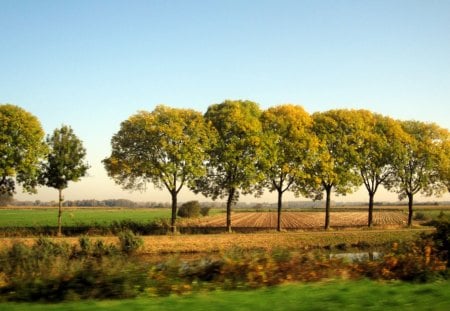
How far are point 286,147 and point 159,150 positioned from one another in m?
15.8

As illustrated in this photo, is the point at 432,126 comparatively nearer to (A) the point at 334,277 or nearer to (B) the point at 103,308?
(A) the point at 334,277

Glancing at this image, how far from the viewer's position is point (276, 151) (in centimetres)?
5275

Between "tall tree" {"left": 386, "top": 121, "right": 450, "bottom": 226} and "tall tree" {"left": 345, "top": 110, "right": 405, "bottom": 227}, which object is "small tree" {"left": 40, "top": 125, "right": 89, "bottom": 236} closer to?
"tall tree" {"left": 345, "top": 110, "right": 405, "bottom": 227}

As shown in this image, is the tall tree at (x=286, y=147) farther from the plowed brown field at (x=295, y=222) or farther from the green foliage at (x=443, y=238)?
the green foliage at (x=443, y=238)

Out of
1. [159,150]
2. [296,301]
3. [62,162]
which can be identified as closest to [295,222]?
[159,150]

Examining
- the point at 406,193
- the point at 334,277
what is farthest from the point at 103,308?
the point at 406,193

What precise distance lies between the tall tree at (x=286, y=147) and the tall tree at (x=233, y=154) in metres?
1.70

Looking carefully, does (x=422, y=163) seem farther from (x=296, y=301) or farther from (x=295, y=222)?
(x=296, y=301)

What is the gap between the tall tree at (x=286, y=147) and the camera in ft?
174

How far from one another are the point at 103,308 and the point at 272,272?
654cm

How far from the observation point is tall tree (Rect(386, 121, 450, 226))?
193ft

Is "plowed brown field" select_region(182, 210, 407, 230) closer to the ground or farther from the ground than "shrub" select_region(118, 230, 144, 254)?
closer to the ground

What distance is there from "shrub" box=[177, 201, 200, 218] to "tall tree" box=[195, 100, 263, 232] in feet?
118

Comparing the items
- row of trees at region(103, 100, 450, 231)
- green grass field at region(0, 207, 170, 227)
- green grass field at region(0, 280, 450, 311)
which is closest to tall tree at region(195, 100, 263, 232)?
row of trees at region(103, 100, 450, 231)
